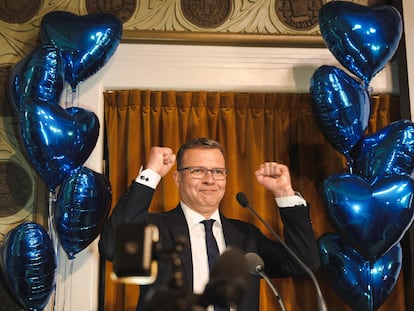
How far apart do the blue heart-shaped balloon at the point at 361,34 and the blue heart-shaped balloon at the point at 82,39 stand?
2.71 ft

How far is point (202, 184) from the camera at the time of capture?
95.0 inches

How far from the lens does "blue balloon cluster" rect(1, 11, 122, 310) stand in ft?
7.68

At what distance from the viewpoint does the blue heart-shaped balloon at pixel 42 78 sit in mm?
2457

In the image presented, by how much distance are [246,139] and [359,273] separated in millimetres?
795

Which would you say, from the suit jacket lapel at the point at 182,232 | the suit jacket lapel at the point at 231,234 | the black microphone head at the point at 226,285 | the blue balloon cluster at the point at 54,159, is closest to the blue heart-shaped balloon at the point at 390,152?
the suit jacket lapel at the point at 231,234

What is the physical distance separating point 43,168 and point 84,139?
18 cm

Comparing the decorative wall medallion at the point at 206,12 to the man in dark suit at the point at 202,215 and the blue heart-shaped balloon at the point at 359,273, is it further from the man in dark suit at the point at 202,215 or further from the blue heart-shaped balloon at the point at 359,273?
the blue heart-shaped balloon at the point at 359,273

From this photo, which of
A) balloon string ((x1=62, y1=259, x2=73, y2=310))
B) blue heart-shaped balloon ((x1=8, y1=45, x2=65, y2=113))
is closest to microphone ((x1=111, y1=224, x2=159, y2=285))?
blue heart-shaped balloon ((x1=8, y1=45, x2=65, y2=113))

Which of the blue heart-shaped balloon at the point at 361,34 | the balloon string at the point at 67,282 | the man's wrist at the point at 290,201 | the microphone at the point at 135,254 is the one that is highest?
the blue heart-shaped balloon at the point at 361,34

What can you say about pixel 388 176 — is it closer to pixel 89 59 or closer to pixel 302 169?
pixel 302 169

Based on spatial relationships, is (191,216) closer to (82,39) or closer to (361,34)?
(82,39)

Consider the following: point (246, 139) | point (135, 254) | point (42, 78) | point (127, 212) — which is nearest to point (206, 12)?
point (246, 139)

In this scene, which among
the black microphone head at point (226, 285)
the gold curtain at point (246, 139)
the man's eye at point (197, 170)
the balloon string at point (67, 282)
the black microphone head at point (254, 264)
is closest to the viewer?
the black microphone head at point (226, 285)

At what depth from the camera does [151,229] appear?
1.25m
